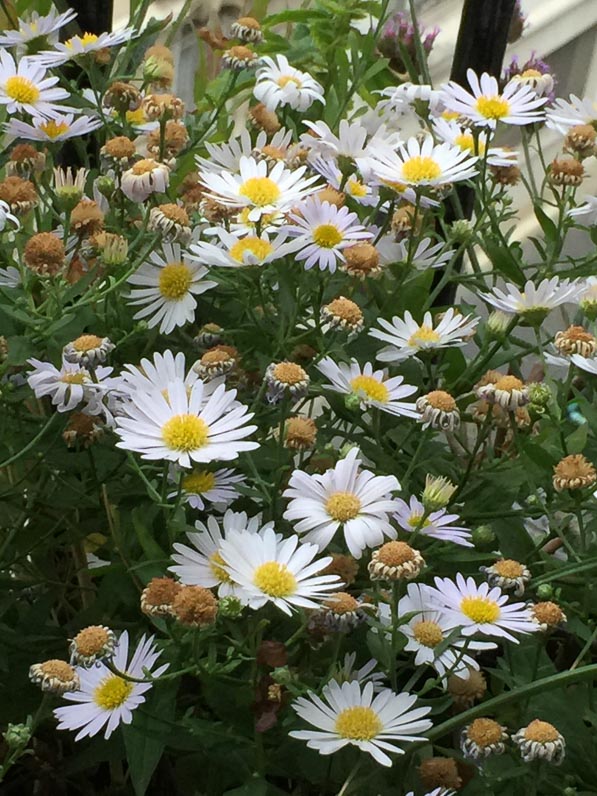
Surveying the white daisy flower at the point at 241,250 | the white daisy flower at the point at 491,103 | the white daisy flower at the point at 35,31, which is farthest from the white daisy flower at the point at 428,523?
the white daisy flower at the point at 35,31

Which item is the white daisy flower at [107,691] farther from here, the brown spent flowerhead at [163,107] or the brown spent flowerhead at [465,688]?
the brown spent flowerhead at [163,107]

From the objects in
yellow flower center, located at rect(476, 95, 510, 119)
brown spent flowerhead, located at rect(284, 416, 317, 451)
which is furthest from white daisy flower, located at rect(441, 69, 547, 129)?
brown spent flowerhead, located at rect(284, 416, 317, 451)

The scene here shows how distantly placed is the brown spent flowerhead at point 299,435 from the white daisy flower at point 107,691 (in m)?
0.10

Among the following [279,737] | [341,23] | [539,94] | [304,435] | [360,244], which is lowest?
[279,737]

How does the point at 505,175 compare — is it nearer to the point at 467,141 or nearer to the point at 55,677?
the point at 467,141

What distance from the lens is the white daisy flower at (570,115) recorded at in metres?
0.64

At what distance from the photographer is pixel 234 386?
1.65ft

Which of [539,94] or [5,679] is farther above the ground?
[539,94]

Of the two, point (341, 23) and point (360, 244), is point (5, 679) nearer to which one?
point (360, 244)

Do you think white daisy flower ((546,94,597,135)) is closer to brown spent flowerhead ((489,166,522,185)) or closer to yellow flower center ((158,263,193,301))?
brown spent flowerhead ((489,166,522,185))

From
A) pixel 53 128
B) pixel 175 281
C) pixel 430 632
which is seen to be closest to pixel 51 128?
pixel 53 128

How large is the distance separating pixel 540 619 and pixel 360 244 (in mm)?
193

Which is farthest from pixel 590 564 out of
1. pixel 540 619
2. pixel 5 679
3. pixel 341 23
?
pixel 341 23

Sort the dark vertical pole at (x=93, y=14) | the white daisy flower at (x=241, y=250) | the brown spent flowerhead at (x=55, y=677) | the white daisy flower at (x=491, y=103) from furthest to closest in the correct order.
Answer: the dark vertical pole at (x=93, y=14) < the white daisy flower at (x=491, y=103) < the white daisy flower at (x=241, y=250) < the brown spent flowerhead at (x=55, y=677)
